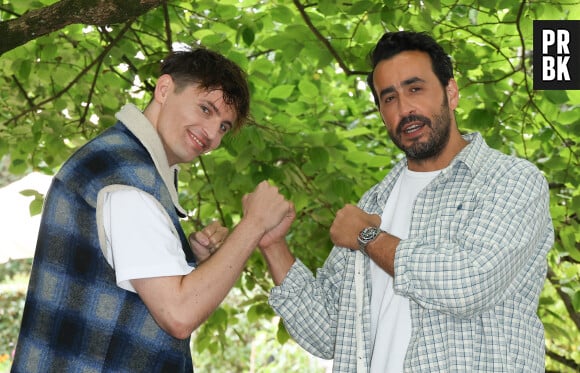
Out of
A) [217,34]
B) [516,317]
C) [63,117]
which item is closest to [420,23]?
[217,34]

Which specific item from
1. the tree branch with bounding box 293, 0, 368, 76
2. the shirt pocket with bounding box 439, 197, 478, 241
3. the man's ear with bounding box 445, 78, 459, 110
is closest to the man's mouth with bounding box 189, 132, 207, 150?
the shirt pocket with bounding box 439, 197, 478, 241

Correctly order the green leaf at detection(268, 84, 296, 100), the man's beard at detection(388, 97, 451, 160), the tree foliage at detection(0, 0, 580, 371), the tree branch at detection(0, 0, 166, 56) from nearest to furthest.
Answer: the tree branch at detection(0, 0, 166, 56), the man's beard at detection(388, 97, 451, 160), the tree foliage at detection(0, 0, 580, 371), the green leaf at detection(268, 84, 296, 100)

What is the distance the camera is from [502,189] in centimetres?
247

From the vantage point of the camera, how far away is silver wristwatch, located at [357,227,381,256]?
2.53 metres

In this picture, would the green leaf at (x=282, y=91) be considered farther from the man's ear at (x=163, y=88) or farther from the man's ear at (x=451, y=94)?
the man's ear at (x=163, y=88)

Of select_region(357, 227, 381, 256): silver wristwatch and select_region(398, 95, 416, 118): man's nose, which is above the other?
select_region(398, 95, 416, 118): man's nose

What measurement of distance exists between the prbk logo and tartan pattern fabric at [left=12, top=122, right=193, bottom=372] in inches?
95.8

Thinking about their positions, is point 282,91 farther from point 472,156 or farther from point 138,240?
point 138,240

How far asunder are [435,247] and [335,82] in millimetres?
3382

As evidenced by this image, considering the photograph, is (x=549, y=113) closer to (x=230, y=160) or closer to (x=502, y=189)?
(x=230, y=160)

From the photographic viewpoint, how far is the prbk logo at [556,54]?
13.4ft

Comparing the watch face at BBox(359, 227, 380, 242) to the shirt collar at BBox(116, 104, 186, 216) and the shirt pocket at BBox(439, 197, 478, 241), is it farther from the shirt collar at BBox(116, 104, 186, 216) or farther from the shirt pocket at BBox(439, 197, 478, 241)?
the shirt collar at BBox(116, 104, 186, 216)

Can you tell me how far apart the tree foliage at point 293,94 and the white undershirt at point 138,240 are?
185 centimetres

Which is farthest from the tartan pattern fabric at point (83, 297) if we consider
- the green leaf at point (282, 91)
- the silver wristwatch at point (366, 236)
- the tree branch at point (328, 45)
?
the green leaf at point (282, 91)
